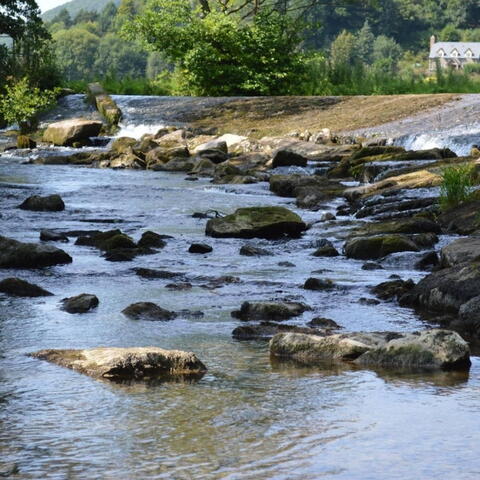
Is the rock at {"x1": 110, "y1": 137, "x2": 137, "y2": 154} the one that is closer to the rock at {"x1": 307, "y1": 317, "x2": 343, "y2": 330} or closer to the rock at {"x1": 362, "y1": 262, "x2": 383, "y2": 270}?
the rock at {"x1": 362, "y1": 262, "x2": 383, "y2": 270}

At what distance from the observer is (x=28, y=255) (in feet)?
34.3

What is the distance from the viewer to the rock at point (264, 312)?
805cm

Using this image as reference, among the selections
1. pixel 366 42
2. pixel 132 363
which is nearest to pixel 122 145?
pixel 132 363

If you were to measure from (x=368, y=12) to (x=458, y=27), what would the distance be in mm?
11466

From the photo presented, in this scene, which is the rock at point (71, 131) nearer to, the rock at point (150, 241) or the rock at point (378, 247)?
the rock at point (150, 241)

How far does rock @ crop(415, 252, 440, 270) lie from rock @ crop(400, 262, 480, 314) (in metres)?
1.65

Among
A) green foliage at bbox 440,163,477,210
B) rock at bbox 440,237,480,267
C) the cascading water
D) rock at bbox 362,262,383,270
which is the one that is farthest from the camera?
the cascading water

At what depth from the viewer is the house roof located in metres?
118

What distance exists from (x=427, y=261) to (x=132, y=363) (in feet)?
17.0

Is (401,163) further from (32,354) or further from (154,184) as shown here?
(32,354)

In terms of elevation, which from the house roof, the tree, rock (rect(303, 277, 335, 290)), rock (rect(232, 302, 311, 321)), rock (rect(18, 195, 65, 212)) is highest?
the tree

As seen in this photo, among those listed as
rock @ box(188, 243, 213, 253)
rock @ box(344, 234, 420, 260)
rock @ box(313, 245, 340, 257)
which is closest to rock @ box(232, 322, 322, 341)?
rock @ box(344, 234, 420, 260)

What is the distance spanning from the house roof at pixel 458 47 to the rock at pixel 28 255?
10832 cm

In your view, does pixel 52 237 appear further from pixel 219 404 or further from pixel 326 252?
pixel 219 404
